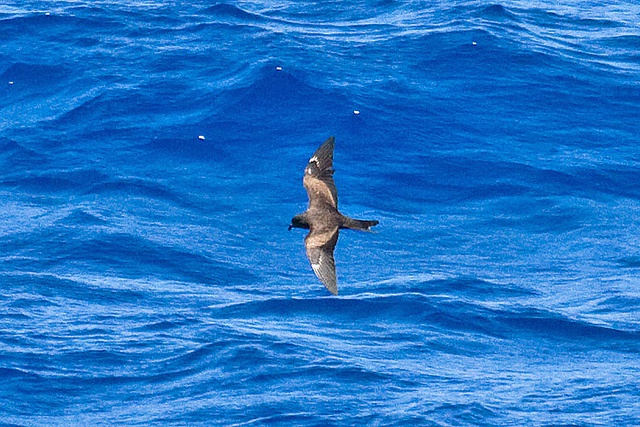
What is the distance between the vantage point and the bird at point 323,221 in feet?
60.2

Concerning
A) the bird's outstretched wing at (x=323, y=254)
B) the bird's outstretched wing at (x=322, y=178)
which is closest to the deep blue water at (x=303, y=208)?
the bird's outstretched wing at (x=322, y=178)

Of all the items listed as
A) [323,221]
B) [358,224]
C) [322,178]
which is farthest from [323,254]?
[322,178]

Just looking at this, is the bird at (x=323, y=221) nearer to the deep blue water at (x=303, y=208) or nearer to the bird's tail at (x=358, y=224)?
the bird's tail at (x=358, y=224)

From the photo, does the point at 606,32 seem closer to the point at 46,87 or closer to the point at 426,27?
the point at 426,27

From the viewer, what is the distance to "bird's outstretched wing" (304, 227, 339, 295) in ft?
59.5

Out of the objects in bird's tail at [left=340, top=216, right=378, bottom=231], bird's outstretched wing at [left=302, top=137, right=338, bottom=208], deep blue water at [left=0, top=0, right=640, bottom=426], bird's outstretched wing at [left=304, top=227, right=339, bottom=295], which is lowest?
deep blue water at [left=0, top=0, right=640, bottom=426]

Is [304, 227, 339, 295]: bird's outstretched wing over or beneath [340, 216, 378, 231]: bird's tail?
beneath

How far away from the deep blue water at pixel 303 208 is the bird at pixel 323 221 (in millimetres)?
4839

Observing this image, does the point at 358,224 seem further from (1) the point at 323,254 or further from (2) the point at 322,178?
(2) the point at 322,178

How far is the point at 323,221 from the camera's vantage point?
62.9 feet

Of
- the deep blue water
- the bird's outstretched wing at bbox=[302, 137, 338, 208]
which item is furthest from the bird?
the deep blue water

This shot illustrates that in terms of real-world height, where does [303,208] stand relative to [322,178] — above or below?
below

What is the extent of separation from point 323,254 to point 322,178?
2035mm

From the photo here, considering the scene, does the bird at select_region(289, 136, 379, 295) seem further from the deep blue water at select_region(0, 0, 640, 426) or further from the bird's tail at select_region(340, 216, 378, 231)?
the deep blue water at select_region(0, 0, 640, 426)
